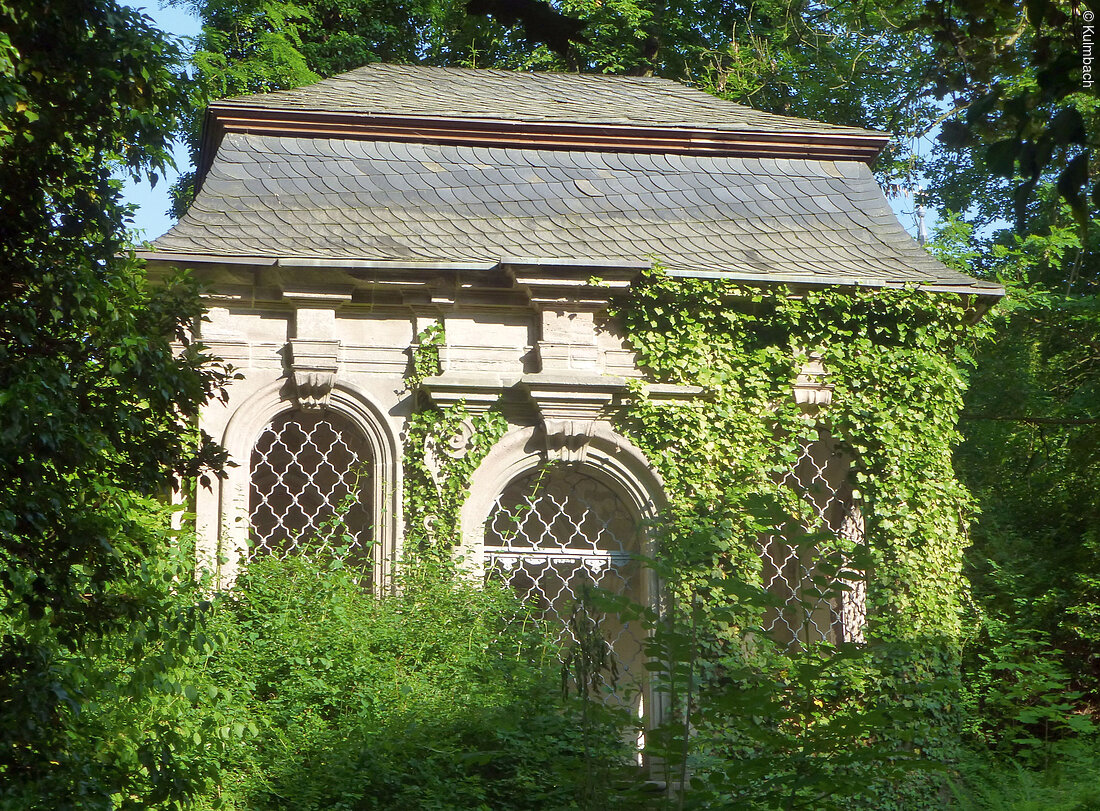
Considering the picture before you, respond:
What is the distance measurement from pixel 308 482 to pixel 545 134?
3.45m

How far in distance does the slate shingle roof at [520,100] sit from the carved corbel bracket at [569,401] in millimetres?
2485

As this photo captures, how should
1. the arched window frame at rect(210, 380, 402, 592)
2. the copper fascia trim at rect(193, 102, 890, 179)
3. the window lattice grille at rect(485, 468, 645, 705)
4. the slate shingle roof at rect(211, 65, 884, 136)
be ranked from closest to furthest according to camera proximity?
1. the arched window frame at rect(210, 380, 402, 592)
2. the window lattice grille at rect(485, 468, 645, 705)
3. the copper fascia trim at rect(193, 102, 890, 179)
4. the slate shingle roof at rect(211, 65, 884, 136)

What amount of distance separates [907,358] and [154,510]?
5604 mm

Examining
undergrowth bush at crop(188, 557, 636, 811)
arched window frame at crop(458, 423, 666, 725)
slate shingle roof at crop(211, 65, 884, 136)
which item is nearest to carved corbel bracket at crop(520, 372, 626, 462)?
arched window frame at crop(458, 423, 666, 725)

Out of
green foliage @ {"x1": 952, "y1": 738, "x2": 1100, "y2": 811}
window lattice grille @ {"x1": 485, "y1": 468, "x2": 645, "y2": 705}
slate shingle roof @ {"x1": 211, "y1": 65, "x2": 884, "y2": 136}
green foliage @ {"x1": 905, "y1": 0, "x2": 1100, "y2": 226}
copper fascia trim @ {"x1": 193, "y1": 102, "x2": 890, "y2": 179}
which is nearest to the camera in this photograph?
green foliage @ {"x1": 905, "y1": 0, "x2": 1100, "y2": 226}

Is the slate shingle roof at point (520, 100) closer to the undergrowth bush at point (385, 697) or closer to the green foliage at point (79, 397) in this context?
the undergrowth bush at point (385, 697)

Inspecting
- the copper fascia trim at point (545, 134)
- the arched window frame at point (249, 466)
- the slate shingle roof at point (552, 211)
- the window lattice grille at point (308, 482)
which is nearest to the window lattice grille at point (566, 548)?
the arched window frame at point (249, 466)

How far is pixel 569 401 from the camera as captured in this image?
9.72m

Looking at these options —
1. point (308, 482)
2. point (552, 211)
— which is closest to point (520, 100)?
point (552, 211)

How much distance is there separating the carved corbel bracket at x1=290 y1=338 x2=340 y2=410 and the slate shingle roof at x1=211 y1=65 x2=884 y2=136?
7.14 feet

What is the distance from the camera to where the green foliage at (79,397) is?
4.86 meters

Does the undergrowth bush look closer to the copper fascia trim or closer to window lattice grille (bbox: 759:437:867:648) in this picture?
window lattice grille (bbox: 759:437:867:648)

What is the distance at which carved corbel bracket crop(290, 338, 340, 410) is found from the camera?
9703 millimetres

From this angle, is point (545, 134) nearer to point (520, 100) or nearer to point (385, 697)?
point (520, 100)
